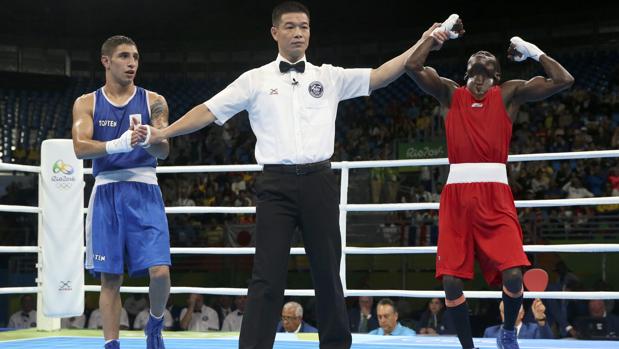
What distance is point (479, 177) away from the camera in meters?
3.97

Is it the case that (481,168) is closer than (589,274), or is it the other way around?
(481,168)

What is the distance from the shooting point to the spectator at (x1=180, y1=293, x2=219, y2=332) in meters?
10.3

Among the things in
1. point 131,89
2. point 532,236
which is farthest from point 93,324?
point 131,89

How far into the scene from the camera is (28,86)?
60.4 feet

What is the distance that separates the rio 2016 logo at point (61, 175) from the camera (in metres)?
5.66

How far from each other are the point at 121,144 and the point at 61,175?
209 centimetres

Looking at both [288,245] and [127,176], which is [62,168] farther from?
[288,245]

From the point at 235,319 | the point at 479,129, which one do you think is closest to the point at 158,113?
the point at 479,129

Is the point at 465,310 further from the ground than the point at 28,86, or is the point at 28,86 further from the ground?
the point at 28,86

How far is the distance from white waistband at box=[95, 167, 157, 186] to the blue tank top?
2 centimetres

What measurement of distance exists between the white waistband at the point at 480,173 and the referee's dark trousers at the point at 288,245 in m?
0.81

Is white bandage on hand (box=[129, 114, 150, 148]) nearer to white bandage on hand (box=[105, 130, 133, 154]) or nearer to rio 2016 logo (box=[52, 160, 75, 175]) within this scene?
white bandage on hand (box=[105, 130, 133, 154])

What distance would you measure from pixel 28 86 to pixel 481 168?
16172 mm

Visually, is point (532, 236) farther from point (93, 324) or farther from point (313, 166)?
point (313, 166)
